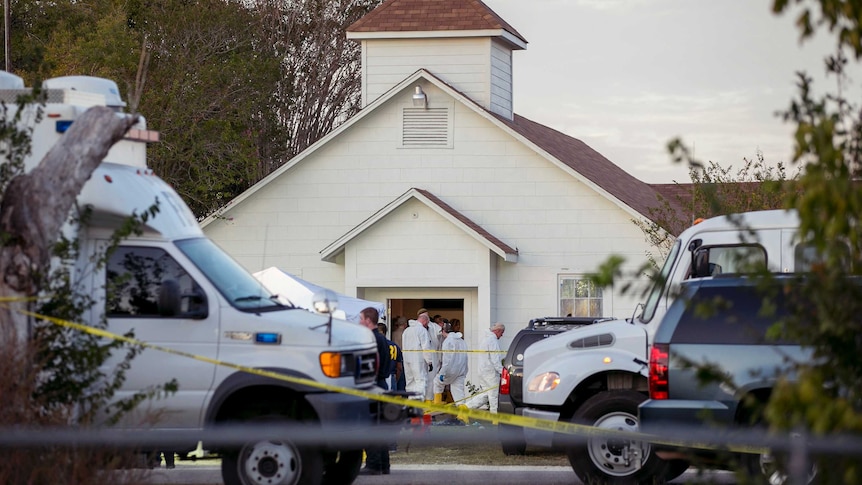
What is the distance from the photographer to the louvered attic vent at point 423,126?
2911 cm

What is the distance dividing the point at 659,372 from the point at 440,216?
56.2 feet

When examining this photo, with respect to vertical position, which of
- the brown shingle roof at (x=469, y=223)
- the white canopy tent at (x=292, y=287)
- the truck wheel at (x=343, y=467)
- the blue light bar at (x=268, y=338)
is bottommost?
the truck wheel at (x=343, y=467)

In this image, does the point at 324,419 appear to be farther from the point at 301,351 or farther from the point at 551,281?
the point at 551,281

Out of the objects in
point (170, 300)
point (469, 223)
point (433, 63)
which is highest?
point (433, 63)

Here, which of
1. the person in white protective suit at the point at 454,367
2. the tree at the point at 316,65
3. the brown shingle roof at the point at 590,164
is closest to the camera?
the person in white protective suit at the point at 454,367

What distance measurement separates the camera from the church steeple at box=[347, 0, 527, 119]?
30.8 metres

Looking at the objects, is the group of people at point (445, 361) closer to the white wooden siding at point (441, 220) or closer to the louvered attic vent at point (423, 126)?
the white wooden siding at point (441, 220)

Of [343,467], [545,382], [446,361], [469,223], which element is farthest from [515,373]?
[469,223]

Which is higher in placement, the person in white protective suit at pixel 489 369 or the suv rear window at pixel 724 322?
the suv rear window at pixel 724 322

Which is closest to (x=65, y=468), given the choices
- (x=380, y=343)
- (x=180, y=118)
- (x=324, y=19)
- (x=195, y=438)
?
(x=195, y=438)

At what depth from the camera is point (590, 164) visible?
33.0 meters

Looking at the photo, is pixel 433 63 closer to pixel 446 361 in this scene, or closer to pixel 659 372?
pixel 446 361

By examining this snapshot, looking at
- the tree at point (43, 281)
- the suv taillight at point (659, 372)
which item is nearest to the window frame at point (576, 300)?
the suv taillight at point (659, 372)

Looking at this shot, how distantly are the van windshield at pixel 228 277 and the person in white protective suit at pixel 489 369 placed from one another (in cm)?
1444
